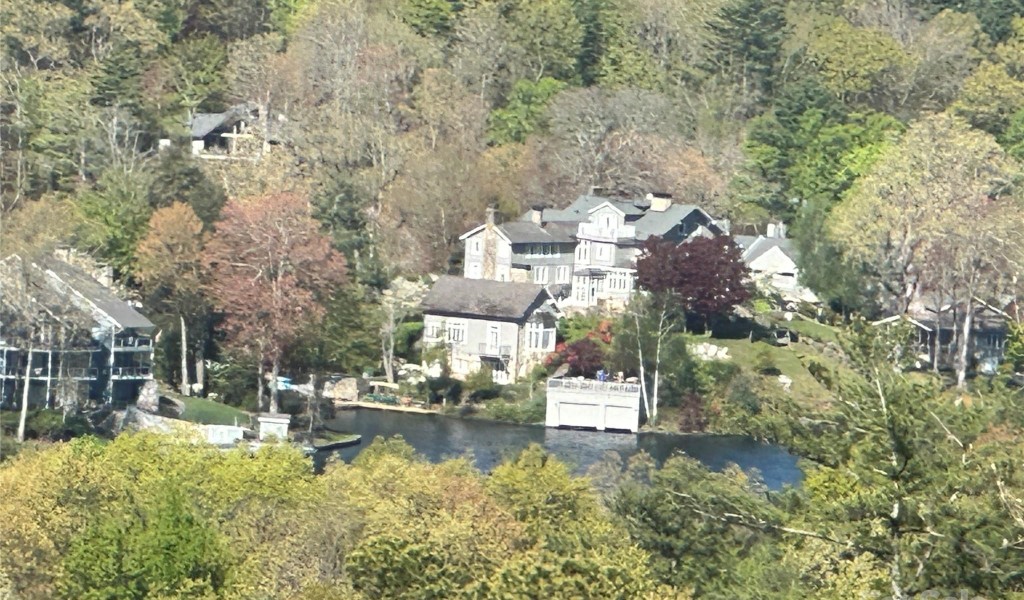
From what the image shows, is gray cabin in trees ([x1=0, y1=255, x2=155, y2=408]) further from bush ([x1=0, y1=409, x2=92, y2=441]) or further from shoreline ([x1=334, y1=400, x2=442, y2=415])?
shoreline ([x1=334, y1=400, x2=442, y2=415])

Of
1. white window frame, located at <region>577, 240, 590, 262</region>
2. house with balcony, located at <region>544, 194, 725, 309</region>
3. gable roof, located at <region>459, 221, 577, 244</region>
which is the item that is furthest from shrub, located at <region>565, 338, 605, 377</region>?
white window frame, located at <region>577, 240, 590, 262</region>

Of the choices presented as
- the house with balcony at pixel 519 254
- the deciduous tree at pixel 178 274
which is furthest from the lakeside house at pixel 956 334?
the deciduous tree at pixel 178 274

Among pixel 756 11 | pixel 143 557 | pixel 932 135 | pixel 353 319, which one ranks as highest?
pixel 756 11

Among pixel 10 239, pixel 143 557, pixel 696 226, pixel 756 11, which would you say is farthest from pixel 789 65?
pixel 143 557

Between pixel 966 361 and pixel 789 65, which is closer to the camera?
pixel 966 361

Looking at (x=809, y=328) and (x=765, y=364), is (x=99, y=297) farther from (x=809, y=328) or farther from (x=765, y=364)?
(x=809, y=328)

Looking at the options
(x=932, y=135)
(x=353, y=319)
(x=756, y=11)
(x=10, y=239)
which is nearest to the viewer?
(x=10, y=239)

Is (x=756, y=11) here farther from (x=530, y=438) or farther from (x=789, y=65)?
(x=530, y=438)
